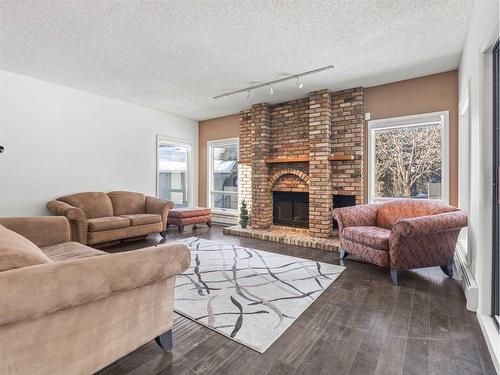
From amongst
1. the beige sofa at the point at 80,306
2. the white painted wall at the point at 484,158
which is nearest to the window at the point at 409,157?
the white painted wall at the point at 484,158

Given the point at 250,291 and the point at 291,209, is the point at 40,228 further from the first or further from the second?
the point at 291,209

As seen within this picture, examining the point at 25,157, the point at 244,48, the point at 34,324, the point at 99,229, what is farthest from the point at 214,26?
the point at 25,157

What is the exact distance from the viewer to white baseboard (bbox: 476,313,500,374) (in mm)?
1501

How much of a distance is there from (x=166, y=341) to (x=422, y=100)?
445 centimetres

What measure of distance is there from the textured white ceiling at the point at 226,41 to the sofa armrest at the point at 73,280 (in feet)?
7.42

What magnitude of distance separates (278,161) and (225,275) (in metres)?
2.79

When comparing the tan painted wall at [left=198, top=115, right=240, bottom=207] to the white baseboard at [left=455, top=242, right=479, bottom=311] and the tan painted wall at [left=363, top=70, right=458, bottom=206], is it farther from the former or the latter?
the white baseboard at [left=455, top=242, right=479, bottom=311]

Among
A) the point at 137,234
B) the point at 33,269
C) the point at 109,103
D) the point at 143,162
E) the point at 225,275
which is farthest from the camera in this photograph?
the point at 143,162

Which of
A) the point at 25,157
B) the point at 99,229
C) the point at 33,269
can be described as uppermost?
the point at 25,157

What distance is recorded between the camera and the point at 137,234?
14.4 ft

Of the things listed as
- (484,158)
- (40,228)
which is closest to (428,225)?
(484,158)

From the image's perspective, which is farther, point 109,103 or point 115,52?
point 109,103

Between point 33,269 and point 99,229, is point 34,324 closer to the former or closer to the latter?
point 33,269

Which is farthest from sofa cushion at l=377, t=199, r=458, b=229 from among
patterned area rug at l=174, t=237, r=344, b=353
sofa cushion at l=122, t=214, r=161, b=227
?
sofa cushion at l=122, t=214, r=161, b=227
